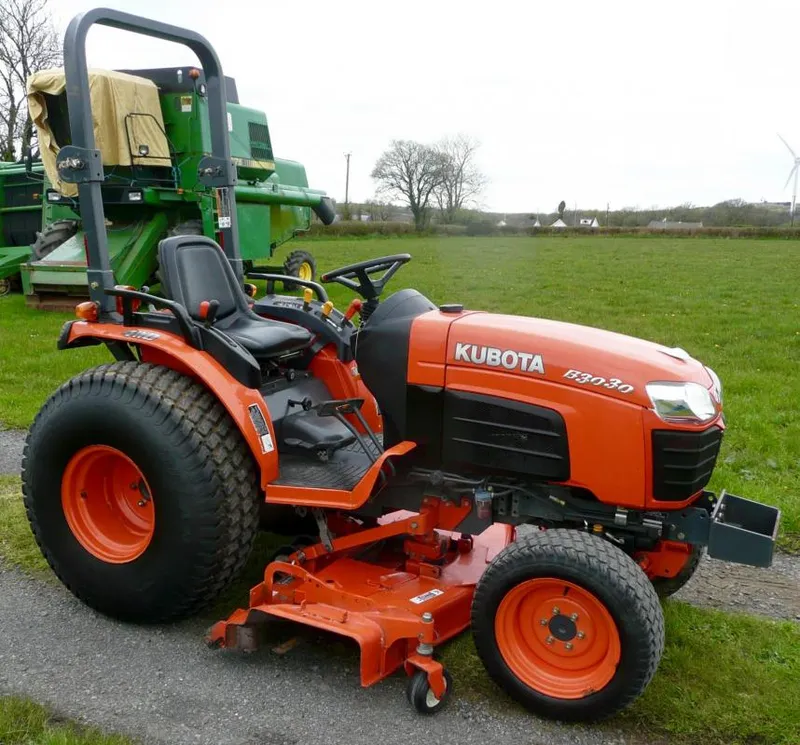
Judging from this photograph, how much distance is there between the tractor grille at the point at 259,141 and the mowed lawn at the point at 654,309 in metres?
2.24

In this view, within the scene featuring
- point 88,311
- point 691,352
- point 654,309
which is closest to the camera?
point 88,311

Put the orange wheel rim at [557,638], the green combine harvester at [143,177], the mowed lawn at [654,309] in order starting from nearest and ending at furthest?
the orange wheel rim at [557,638] < the mowed lawn at [654,309] < the green combine harvester at [143,177]

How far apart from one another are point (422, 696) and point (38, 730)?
123 centimetres

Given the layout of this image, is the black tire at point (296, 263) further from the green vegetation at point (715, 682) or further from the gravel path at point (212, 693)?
the green vegetation at point (715, 682)

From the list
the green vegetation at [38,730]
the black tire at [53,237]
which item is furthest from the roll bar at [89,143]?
the black tire at [53,237]

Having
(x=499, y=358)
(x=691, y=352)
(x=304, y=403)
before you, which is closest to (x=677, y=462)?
(x=499, y=358)

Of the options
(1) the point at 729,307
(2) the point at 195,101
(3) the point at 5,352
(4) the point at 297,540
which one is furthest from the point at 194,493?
(1) the point at 729,307

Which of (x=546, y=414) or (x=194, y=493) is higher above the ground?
(x=546, y=414)

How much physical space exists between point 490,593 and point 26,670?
1711 millimetres

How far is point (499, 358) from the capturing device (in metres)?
3.03

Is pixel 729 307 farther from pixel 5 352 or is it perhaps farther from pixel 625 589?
pixel 625 589

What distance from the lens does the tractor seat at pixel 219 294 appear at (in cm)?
354

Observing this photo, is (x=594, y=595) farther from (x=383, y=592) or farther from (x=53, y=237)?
(x=53, y=237)

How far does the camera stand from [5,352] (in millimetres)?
8617
